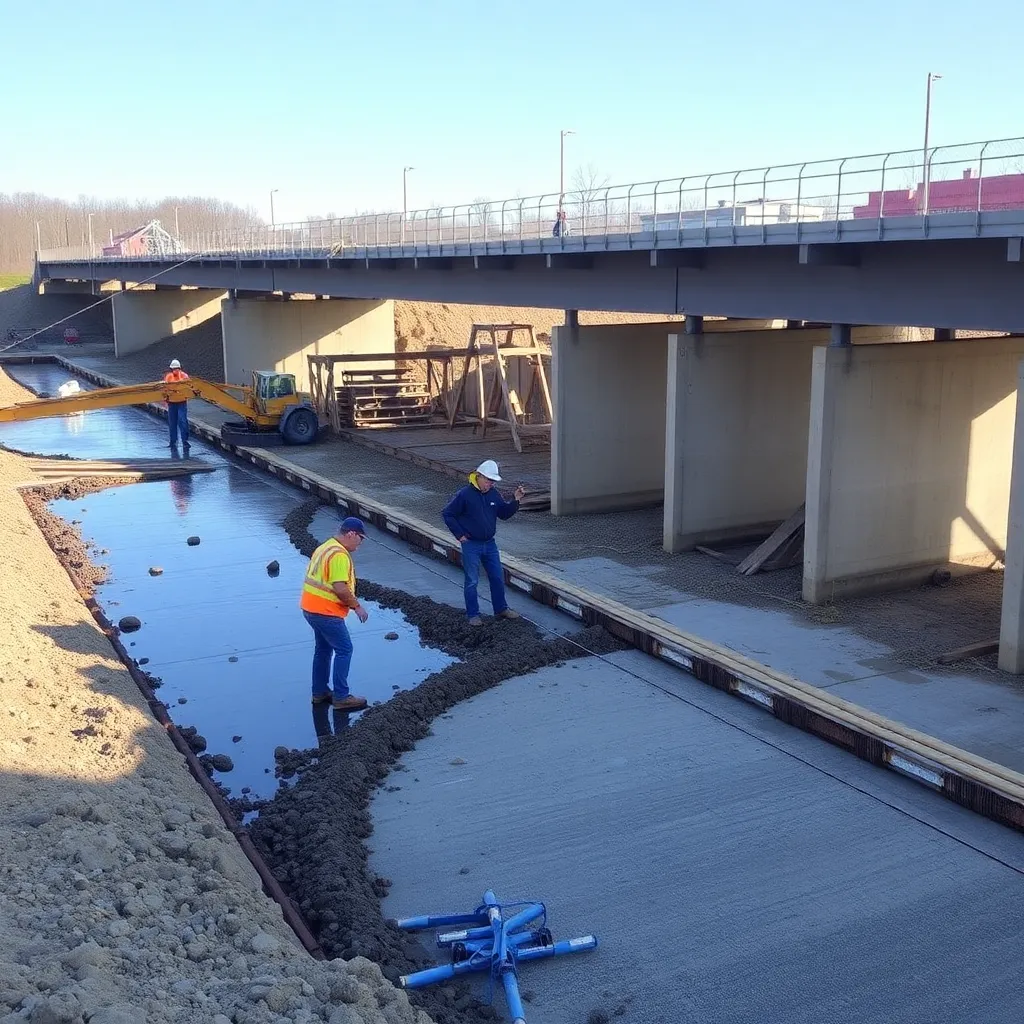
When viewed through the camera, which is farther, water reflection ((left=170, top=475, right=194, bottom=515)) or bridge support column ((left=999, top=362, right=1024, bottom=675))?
water reflection ((left=170, top=475, right=194, bottom=515))

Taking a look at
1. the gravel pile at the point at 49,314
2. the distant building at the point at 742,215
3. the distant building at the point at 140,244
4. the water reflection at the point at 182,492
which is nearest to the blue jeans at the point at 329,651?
the distant building at the point at 742,215

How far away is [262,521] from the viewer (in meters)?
19.0

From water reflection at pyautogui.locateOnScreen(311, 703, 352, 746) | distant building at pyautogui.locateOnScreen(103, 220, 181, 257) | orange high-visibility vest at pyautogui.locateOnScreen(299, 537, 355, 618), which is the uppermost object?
distant building at pyautogui.locateOnScreen(103, 220, 181, 257)

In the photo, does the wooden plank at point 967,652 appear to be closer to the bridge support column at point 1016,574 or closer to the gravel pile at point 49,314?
the bridge support column at point 1016,574

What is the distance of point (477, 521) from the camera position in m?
12.1

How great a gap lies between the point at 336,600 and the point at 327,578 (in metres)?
0.26

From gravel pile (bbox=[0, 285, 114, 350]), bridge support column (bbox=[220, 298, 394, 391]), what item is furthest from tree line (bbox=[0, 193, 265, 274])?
bridge support column (bbox=[220, 298, 394, 391])

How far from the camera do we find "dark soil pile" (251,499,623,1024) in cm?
646

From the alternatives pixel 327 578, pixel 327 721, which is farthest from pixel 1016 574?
pixel 327 721

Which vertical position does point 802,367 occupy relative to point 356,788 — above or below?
above

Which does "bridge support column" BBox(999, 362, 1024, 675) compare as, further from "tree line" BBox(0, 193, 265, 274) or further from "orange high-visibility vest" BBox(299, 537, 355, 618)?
"tree line" BBox(0, 193, 265, 274)

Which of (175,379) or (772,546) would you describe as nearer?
(772,546)

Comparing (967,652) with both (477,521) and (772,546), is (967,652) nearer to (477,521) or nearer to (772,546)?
(772,546)

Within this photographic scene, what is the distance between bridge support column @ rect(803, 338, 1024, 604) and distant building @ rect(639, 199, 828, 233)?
179 centimetres
